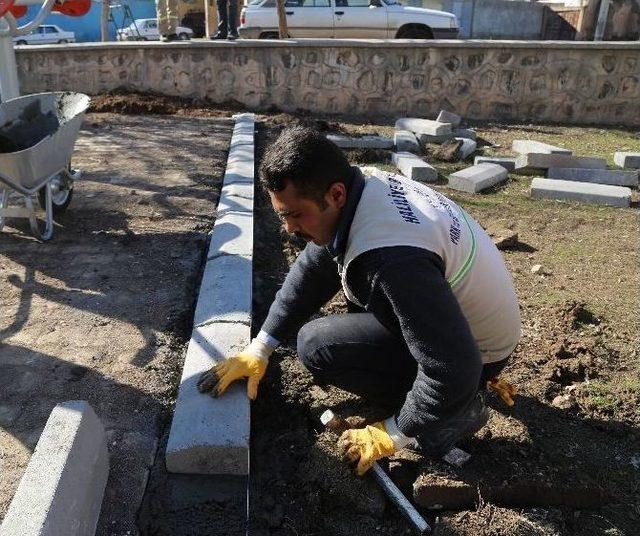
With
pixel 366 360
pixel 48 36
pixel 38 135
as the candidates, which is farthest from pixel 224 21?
pixel 48 36

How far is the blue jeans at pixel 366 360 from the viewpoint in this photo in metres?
2.35

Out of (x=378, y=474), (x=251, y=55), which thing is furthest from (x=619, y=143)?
(x=378, y=474)

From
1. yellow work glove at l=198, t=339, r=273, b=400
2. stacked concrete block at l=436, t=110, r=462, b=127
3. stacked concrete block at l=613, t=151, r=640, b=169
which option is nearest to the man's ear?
yellow work glove at l=198, t=339, r=273, b=400

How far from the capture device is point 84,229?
447cm

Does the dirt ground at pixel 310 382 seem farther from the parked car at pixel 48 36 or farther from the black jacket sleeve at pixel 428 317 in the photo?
the parked car at pixel 48 36

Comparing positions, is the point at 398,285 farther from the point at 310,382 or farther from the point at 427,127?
the point at 427,127

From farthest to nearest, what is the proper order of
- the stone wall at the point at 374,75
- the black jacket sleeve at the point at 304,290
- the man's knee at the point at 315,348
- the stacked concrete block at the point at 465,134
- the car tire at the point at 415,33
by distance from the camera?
the car tire at the point at 415,33
the stone wall at the point at 374,75
the stacked concrete block at the point at 465,134
the man's knee at the point at 315,348
the black jacket sleeve at the point at 304,290

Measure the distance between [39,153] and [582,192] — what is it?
185 inches

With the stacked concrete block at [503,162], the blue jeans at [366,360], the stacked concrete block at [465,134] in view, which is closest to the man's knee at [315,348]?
the blue jeans at [366,360]

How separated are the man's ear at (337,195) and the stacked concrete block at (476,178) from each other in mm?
4345

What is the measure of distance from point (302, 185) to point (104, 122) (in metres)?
7.40

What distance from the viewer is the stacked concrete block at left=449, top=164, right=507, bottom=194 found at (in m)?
5.97

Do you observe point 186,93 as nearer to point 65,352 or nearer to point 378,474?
point 65,352

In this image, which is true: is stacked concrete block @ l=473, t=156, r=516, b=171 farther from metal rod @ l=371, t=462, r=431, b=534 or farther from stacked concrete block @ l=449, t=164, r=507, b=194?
metal rod @ l=371, t=462, r=431, b=534
